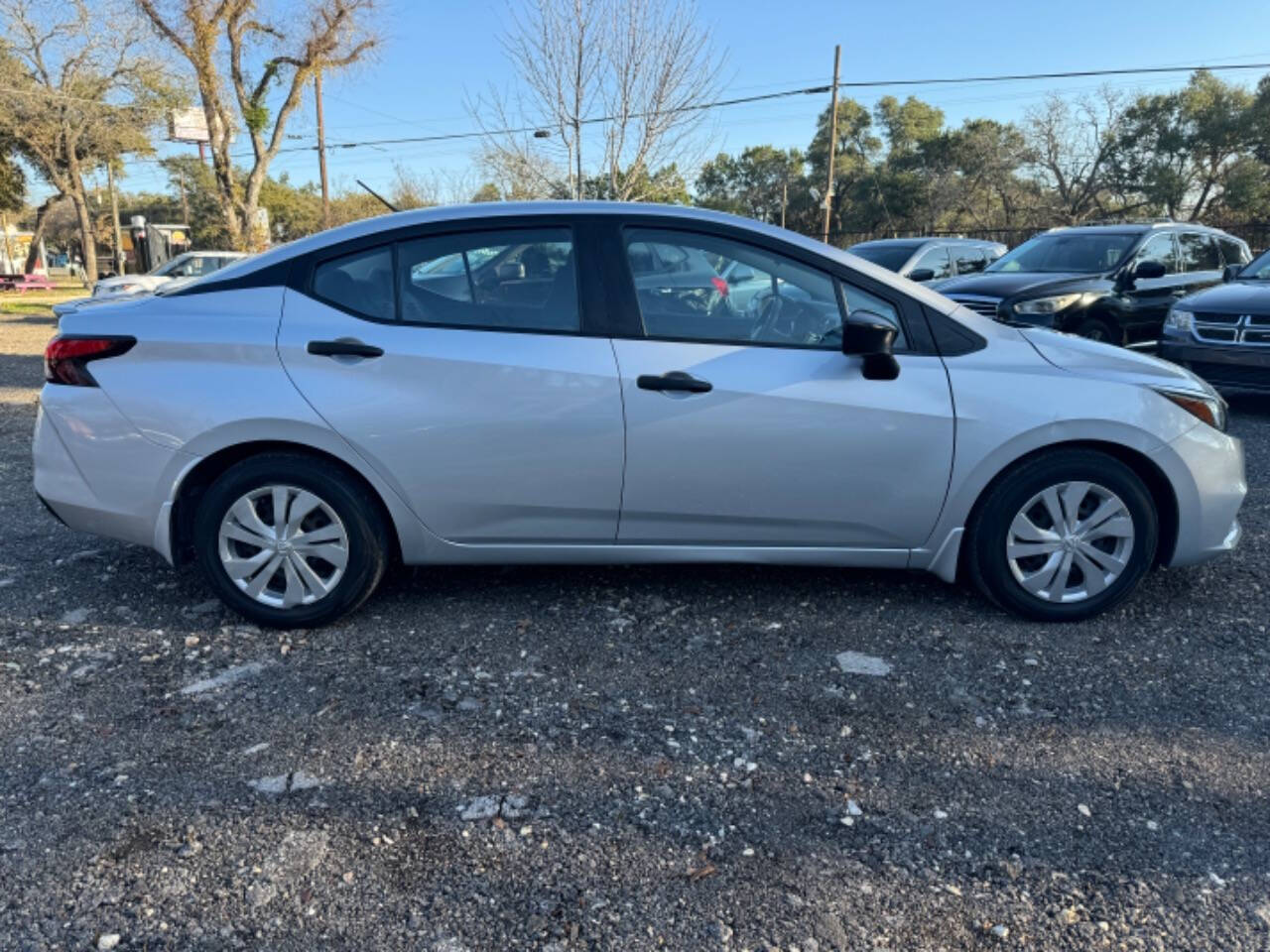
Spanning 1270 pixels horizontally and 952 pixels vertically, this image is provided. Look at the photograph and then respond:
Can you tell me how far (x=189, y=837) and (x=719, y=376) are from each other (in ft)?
7.17

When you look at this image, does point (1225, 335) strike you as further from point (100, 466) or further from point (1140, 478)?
point (100, 466)

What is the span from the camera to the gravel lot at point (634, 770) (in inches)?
80.7

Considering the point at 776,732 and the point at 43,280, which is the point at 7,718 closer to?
the point at 776,732

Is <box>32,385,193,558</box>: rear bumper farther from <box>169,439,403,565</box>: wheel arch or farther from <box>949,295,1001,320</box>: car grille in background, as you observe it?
<box>949,295,1001,320</box>: car grille in background

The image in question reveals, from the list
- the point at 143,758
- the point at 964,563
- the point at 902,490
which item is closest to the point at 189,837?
the point at 143,758

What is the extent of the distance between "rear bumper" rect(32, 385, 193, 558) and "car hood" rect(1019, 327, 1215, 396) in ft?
11.0

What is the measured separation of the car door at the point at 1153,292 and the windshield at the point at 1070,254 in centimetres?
22

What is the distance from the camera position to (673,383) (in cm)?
326

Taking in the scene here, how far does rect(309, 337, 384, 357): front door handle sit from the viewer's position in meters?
3.25

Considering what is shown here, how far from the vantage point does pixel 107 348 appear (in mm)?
3291

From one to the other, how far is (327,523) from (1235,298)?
25.4 feet

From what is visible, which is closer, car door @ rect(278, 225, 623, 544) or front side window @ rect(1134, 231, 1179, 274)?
car door @ rect(278, 225, 623, 544)

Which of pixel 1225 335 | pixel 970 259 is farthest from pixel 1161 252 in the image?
pixel 970 259

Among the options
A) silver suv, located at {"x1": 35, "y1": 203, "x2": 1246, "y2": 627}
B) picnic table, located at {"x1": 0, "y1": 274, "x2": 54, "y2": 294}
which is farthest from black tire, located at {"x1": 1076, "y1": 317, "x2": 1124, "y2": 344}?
picnic table, located at {"x1": 0, "y1": 274, "x2": 54, "y2": 294}
